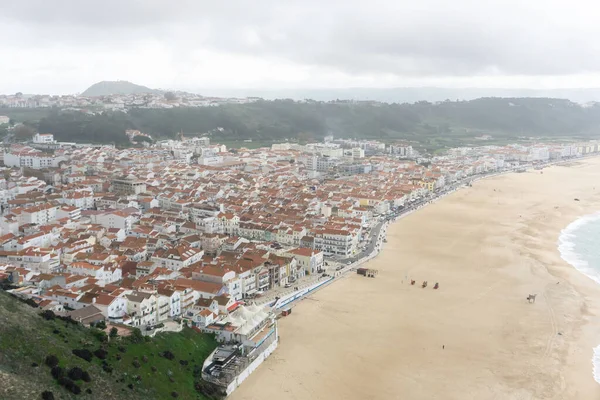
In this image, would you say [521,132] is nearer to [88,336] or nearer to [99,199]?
[99,199]

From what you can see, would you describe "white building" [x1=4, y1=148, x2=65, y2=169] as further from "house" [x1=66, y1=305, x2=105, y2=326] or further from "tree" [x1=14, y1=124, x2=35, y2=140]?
"house" [x1=66, y1=305, x2=105, y2=326]

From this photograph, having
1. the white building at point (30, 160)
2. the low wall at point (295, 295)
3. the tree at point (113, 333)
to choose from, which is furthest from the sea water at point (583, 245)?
the white building at point (30, 160)

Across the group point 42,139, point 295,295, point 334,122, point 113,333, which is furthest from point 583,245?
point 334,122

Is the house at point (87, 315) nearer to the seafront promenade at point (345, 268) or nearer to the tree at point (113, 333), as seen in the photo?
the tree at point (113, 333)

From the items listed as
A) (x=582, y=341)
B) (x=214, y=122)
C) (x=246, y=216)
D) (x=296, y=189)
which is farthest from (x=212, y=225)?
(x=214, y=122)

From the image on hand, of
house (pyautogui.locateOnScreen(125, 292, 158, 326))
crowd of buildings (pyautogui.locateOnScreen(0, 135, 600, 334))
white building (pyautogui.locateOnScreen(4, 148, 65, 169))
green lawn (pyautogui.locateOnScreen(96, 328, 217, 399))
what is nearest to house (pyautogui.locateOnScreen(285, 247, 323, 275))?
crowd of buildings (pyautogui.locateOnScreen(0, 135, 600, 334))

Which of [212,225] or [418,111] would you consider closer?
[212,225]

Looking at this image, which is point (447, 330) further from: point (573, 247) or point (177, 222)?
point (177, 222)
